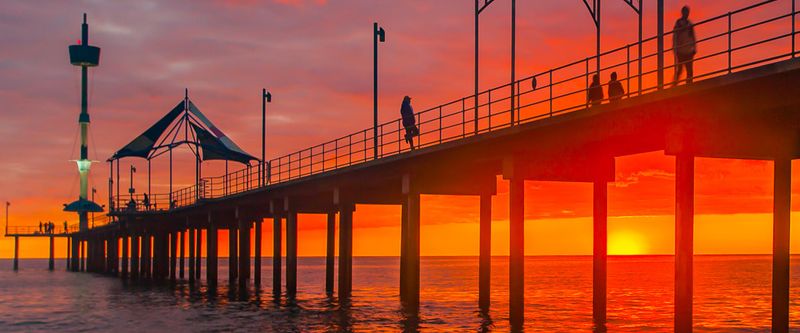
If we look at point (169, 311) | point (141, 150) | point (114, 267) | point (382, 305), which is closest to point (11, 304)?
point (141, 150)

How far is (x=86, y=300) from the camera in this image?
202 feet

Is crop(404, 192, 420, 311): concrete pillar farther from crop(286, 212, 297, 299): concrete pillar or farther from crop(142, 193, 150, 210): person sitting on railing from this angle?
crop(142, 193, 150, 210): person sitting on railing

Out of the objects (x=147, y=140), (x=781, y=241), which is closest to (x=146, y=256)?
(x=147, y=140)

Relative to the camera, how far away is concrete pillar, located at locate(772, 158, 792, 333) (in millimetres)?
27625

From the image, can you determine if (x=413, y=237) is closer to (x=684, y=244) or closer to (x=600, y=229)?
(x=600, y=229)

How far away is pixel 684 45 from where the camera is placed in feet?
77.5

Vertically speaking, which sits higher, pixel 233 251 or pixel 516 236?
pixel 516 236

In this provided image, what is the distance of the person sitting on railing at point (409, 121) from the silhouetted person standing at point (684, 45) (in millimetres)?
16405

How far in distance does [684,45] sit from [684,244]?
464 cm

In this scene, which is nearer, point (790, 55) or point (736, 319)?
point (790, 55)

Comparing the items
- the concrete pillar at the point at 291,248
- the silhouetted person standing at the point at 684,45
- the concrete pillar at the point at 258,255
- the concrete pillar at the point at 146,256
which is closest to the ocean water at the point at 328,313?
the concrete pillar at the point at 291,248

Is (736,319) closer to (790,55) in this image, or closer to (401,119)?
(401,119)

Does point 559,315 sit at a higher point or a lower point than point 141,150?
lower

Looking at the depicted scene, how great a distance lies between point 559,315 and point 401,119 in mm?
13449
